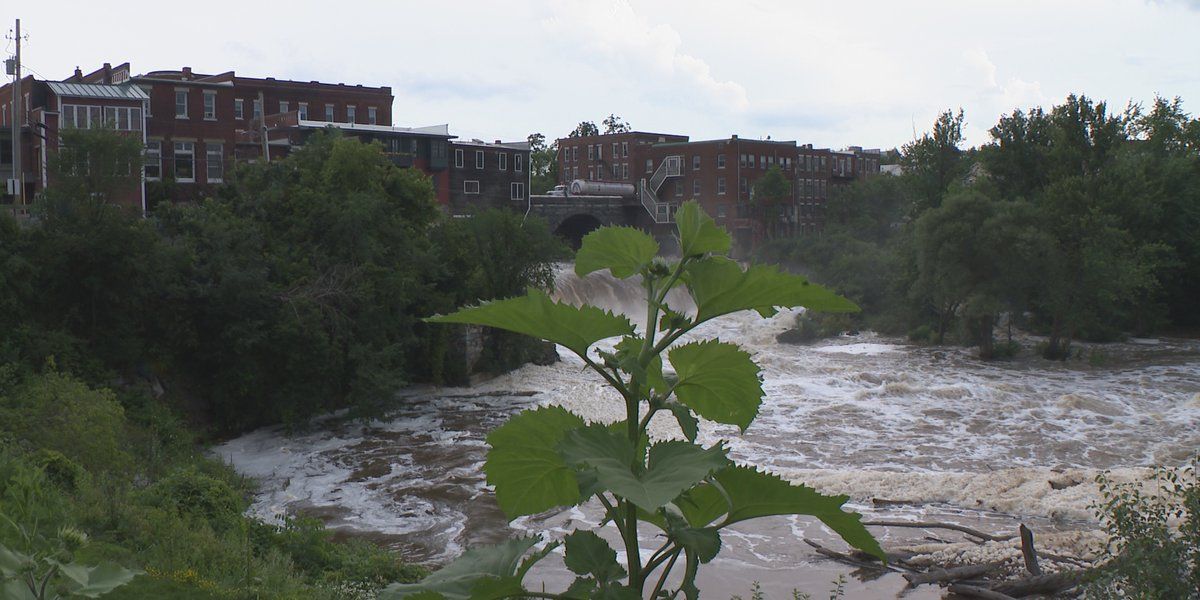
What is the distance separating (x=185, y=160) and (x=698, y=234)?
186 feet

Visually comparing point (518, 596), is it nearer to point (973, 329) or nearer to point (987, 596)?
point (987, 596)

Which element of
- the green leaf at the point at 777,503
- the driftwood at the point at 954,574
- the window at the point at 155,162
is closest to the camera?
the green leaf at the point at 777,503

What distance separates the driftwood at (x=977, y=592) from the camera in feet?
47.0

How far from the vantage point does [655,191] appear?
274 feet

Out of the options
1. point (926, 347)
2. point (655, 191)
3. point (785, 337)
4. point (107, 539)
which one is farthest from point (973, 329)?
point (655, 191)

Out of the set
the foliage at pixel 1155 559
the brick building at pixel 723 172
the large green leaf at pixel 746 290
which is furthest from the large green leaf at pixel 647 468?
the brick building at pixel 723 172

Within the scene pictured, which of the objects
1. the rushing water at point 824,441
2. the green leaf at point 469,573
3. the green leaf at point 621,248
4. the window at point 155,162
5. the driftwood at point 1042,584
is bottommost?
the rushing water at point 824,441

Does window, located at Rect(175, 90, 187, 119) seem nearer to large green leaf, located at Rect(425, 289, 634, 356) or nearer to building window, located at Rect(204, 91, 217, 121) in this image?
building window, located at Rect(204, 91, 217, 121)

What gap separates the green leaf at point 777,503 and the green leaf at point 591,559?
215 millimetres

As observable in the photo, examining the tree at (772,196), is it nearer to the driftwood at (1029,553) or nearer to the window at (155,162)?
the window at (155,162)

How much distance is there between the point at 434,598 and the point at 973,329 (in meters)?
44.4

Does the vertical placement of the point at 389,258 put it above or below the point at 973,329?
above

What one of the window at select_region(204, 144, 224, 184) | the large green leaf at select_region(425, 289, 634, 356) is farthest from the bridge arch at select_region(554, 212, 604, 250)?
the large green leaf at select_region(425, 289, 634, 356)

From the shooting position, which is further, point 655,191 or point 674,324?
point 655,191
